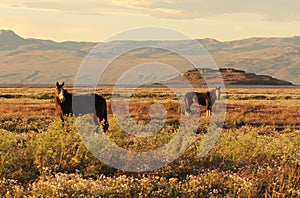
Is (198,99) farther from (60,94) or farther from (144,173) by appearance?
(144,173)

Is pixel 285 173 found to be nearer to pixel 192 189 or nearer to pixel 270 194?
pixel 270 194

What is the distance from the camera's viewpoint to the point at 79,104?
20562 mm

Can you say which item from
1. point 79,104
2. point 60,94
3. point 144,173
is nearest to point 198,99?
point 79,104

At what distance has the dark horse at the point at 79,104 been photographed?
19447mm

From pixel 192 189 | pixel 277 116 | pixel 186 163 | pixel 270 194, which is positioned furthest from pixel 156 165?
pixel 277 116

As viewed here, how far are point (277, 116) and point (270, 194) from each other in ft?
72.7

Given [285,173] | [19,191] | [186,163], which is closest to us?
[19,191]

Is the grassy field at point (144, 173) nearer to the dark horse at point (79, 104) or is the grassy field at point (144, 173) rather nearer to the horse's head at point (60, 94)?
the horse's head at point (60, 94)

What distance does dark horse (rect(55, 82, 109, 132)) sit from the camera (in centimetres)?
1945

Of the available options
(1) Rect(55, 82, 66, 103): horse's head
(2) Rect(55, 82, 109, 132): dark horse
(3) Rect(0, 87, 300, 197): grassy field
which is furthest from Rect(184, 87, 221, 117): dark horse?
(3) Rect(0, 87, 300, 197): grassy field

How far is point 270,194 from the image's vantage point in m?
10.6

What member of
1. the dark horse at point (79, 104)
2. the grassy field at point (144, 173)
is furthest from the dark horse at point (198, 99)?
the grassy field at point (144, 173)

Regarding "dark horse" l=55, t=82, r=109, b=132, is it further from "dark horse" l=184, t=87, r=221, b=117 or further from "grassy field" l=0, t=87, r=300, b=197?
"dark horse" l=184, t=87, r=221, b=117

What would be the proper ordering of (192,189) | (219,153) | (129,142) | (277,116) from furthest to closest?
(277,116)
(129,142)
(219,153)
(192,189)
